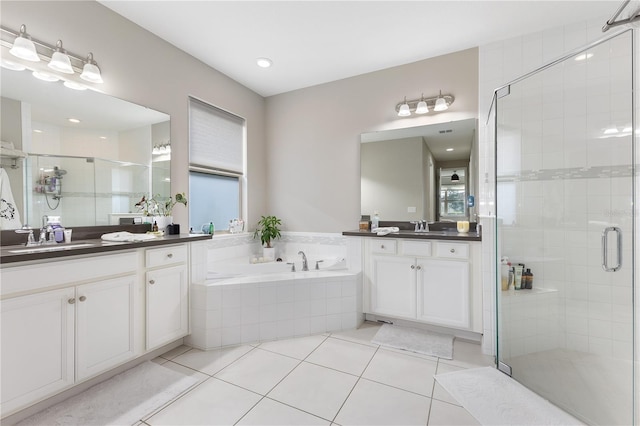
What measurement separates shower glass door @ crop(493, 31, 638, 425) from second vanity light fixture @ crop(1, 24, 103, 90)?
319 cm

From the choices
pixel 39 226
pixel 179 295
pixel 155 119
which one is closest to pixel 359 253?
pixel 179 295

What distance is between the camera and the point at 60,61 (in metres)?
1.86

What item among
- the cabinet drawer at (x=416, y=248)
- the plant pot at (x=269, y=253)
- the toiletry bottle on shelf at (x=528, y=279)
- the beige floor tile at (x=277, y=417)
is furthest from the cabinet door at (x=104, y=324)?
the toiletry bottle on shelf at (x=528, y=279)

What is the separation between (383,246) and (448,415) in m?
1.46

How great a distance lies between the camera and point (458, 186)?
285 cm

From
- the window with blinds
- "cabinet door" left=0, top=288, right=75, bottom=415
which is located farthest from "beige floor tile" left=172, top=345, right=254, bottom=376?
the window with blinds

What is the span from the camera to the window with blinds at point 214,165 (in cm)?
300

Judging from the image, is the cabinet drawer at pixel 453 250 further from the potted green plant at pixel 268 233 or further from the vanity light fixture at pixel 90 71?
the vanity light fixture at pixel 90 71

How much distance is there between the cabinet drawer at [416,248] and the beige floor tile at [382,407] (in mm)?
1208

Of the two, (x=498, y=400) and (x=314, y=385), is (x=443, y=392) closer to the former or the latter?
→ (x=498, y=400)

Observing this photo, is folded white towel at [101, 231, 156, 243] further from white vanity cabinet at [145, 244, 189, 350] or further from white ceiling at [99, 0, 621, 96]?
white ceiling at [99, 0, 621, 96]

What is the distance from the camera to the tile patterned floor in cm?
151

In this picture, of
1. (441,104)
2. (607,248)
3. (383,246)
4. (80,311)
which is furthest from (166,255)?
(607,248)

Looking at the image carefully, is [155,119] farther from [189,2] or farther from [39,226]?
[39,226]
